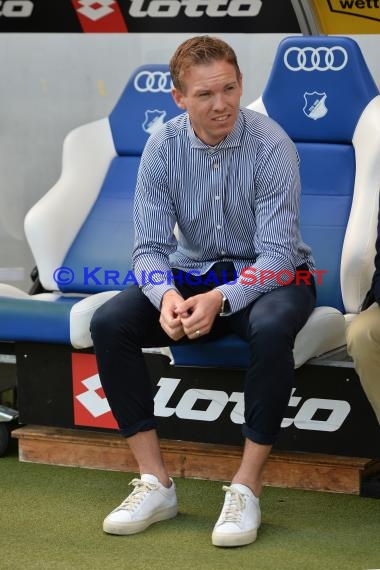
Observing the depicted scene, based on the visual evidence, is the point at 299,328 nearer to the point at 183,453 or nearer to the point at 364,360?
the point at 364,360

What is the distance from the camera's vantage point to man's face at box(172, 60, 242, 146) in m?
2.87

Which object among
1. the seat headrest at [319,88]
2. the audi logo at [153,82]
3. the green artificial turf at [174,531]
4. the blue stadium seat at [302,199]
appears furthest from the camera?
the audi logo at [153,82]

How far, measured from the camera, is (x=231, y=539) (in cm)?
264

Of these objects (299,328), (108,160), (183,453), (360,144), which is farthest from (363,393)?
(108,160)

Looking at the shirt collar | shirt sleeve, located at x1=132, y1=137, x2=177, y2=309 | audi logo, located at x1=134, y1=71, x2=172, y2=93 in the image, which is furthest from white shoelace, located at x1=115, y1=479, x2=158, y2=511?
audi logo, located at x1=134, y1=71, x2=172, y2=93

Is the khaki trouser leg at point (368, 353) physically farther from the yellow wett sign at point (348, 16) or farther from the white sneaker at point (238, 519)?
the yellow wett sign at point (348, 16)

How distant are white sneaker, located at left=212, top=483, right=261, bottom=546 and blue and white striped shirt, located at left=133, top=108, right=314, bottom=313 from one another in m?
0.51

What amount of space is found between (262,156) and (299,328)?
0.46 metres

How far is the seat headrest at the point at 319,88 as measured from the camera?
11.4ft

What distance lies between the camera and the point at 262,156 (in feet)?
9.71

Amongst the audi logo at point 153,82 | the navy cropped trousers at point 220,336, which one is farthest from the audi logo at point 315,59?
the navy cropped trousers at point 220,336

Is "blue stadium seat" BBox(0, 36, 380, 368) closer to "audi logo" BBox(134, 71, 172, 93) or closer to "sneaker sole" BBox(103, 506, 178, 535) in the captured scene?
"audi logo" BBox(134, 71, 172, 93)

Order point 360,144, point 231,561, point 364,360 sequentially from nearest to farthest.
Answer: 1. point 231,561
2. point 364,360
3. point 360,144

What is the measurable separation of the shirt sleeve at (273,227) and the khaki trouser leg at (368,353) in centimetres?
24
